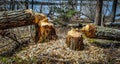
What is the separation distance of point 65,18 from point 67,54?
4.18m

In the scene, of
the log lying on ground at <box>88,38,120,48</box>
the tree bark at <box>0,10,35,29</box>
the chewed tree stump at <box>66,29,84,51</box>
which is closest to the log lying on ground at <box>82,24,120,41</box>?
the log lying on ground at <box>88,38,120,48</box>

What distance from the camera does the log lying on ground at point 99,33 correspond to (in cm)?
649

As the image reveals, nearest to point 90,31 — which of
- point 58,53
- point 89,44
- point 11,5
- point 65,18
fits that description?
point 89,44

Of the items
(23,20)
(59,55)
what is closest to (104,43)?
(59,55)

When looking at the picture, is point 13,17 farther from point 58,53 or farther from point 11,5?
point 11,5

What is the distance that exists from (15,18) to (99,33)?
7.70ft

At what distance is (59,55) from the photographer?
17.6ft

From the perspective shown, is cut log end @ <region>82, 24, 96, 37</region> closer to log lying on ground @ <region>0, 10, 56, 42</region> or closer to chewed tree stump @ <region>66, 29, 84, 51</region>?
chewed tree stump @ <region>66, 29, 84, 51</region>

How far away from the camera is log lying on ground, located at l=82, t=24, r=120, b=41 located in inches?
255

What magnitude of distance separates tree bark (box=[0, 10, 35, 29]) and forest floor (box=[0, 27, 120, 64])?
65 centimetres

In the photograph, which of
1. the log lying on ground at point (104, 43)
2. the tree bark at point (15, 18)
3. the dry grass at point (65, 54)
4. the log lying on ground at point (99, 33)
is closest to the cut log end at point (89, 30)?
the log lying on ground at point (99, 33)

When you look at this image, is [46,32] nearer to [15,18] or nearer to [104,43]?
[15,18]

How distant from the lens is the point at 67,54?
5465mm

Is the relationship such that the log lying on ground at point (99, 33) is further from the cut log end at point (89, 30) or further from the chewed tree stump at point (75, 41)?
the chewed tree stump at point (75, 41)
